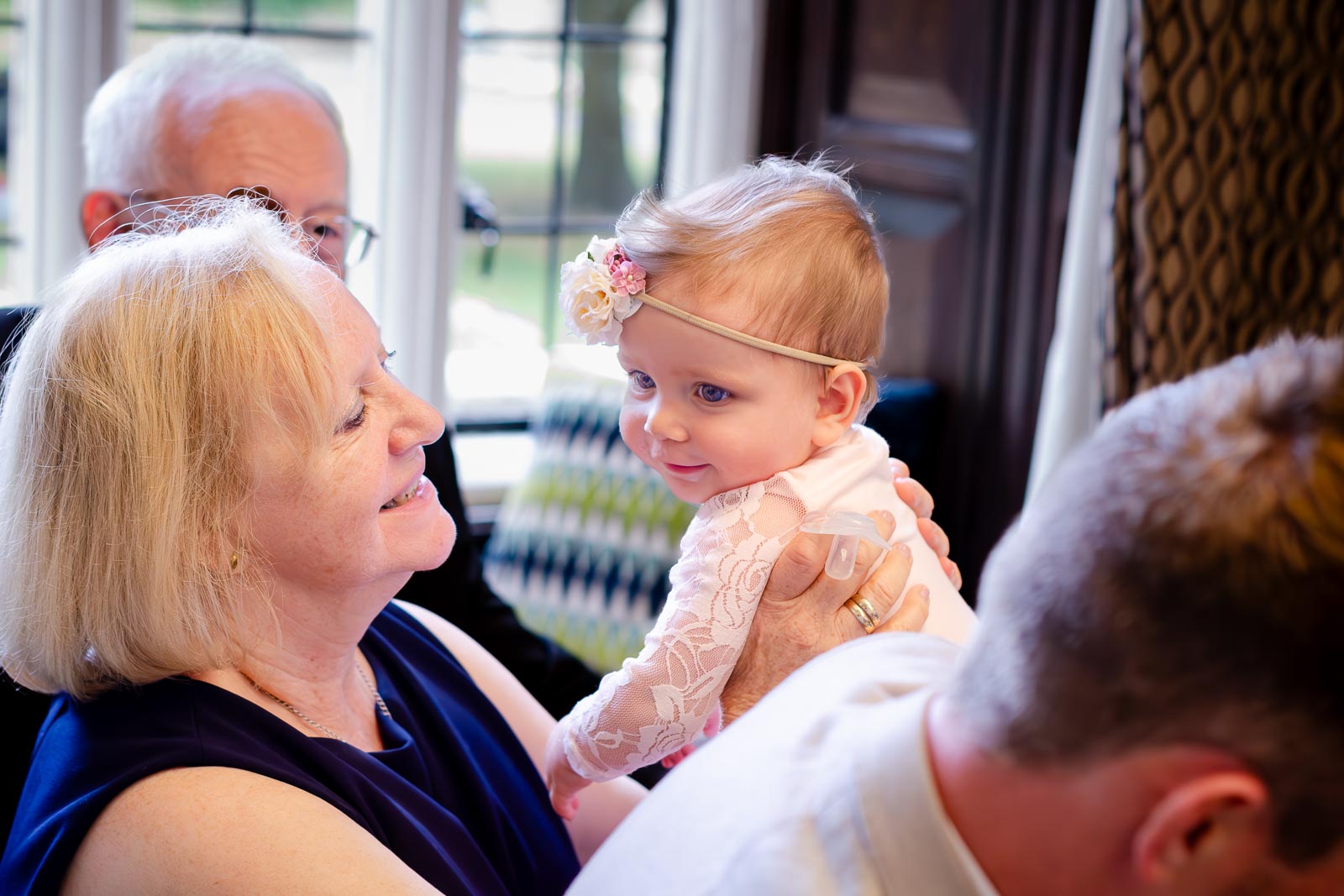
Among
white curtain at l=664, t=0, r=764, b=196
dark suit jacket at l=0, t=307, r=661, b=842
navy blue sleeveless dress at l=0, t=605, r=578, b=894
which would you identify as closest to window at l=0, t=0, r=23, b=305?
dark suit jacket at l=0, t=307, r=661, b=842

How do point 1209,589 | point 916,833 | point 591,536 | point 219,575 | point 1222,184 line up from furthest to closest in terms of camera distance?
point 591,536 → point 1222,184 → point 219,575 → point 916,833 → point 1209,589

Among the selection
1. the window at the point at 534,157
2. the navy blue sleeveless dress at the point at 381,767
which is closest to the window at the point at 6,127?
the window at the point at 534,157

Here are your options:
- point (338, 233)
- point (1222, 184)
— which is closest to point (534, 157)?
point (338, 233)

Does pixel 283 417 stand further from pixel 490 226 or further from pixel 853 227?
pixel 490 226

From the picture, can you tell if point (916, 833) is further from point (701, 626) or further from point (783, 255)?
point (783, 255)

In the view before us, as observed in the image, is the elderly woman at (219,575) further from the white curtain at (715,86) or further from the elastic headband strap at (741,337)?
the white curtain at (715,86)

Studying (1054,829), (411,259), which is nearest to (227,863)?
(1054,829)

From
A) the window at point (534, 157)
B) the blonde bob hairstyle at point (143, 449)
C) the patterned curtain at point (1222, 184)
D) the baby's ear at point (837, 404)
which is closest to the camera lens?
the blonde bob hairstyle at point (143, 449)

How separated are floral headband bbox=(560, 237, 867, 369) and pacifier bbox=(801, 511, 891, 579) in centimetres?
19

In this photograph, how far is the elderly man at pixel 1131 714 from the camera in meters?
0.63

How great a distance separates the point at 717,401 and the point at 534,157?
2.61 meters

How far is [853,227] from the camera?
1476 mm

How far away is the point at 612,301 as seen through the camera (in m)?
1.44

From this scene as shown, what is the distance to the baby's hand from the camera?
145cm
